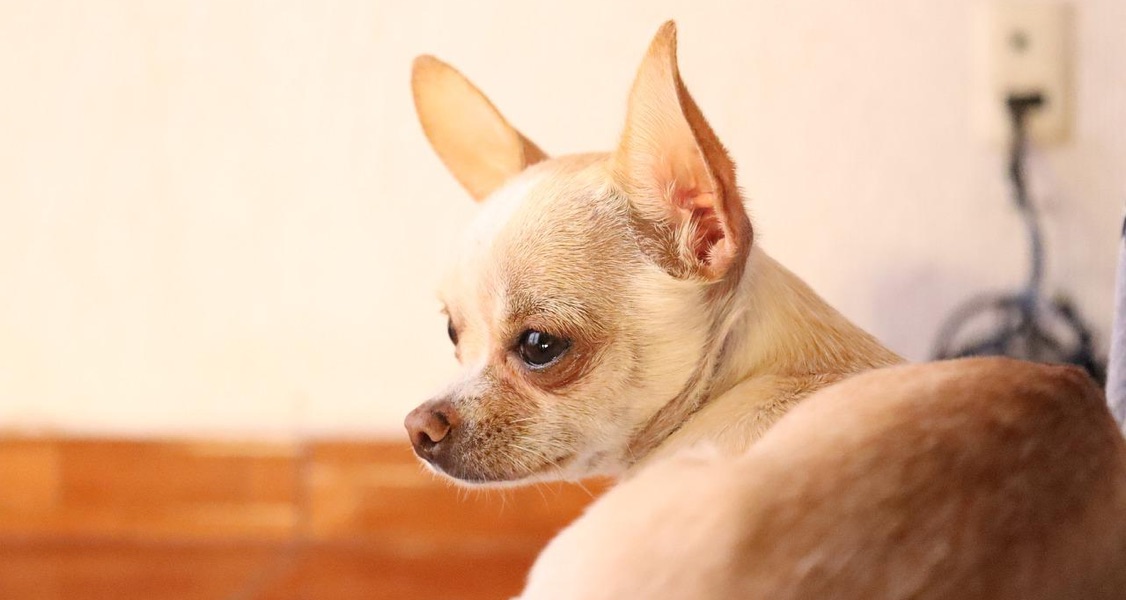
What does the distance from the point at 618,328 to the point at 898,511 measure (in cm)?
25

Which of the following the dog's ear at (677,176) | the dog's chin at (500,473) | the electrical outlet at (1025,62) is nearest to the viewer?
the dog's ear at (677,176)

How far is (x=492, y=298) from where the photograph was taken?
0.60 m

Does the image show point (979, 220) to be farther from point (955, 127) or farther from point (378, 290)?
point (378, 290)

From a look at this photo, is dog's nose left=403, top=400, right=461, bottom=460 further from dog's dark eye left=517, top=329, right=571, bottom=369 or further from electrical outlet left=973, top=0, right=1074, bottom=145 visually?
electrical outlet left=973, top=0, right=1074, bottom=145

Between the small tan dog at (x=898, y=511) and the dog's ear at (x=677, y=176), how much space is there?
17 cm

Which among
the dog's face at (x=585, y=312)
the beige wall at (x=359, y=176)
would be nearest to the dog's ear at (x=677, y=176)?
the dog's face at (x=585, y=312)

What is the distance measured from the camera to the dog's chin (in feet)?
1.93

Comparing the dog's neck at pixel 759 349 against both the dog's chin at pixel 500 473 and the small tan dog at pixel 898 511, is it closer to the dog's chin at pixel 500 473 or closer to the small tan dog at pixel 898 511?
the dog's chin at pixel 500 473

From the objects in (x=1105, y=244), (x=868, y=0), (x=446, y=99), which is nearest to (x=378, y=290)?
(x=446, y=99)

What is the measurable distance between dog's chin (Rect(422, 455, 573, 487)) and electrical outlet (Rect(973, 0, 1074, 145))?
82 cm

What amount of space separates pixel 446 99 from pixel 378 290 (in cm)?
59

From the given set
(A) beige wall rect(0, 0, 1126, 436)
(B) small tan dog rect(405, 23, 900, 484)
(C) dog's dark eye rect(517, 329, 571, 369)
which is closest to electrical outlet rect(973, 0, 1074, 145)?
(A) beige wall rect(0, 0, 1126, 436)

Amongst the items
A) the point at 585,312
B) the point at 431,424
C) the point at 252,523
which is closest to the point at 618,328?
the point at 585,312

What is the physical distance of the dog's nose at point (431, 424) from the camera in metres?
0.58
